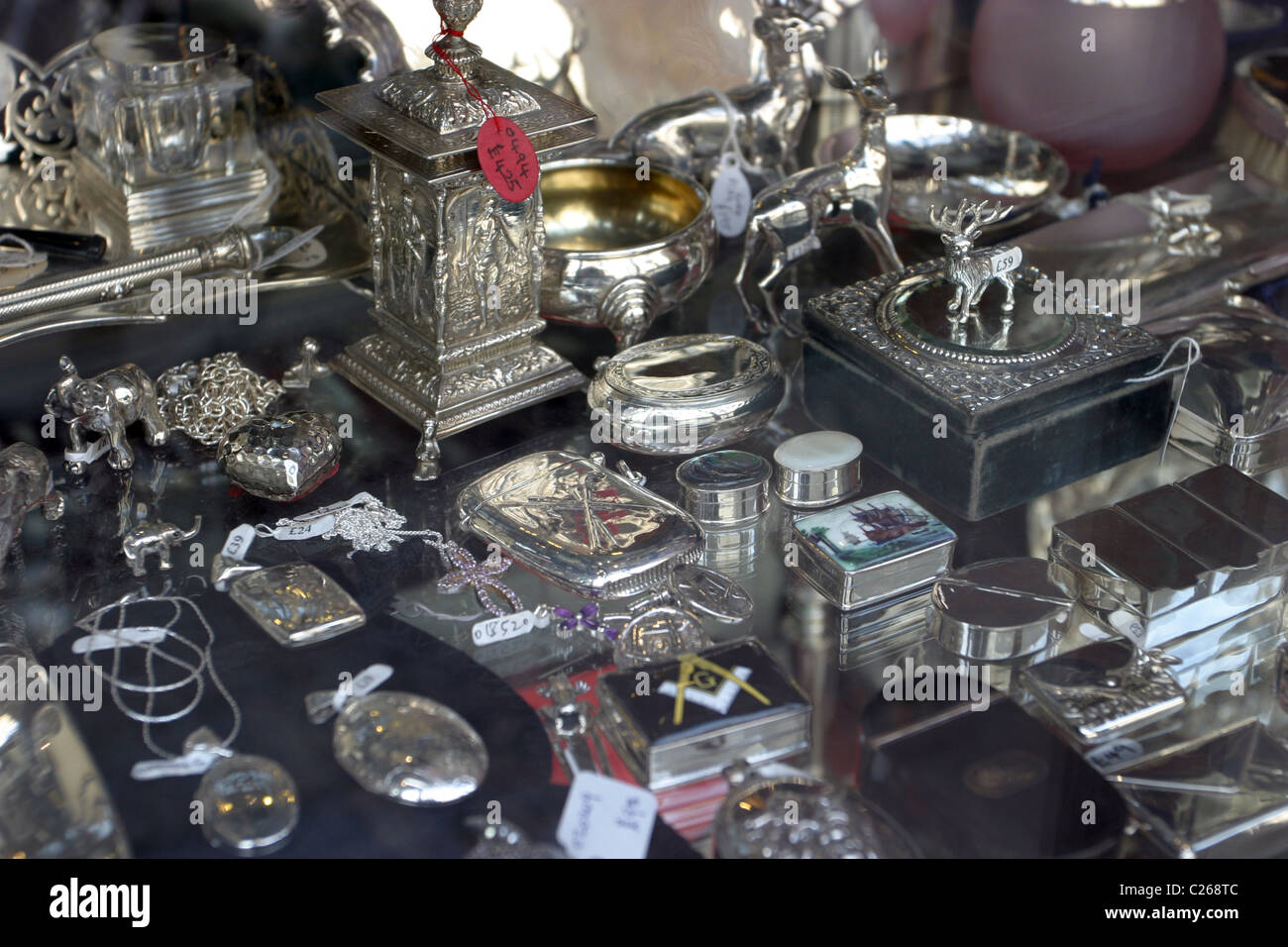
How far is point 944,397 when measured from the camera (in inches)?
47.8

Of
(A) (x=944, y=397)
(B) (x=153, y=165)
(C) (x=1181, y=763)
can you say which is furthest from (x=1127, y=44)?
(B) (x=153, y=165)

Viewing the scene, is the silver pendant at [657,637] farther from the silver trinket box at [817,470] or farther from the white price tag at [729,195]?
the white price tag at [729,195]

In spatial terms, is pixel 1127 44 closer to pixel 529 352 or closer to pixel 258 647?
pixel 529 352

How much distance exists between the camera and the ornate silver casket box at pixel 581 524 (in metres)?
1.15

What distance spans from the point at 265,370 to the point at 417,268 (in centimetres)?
25

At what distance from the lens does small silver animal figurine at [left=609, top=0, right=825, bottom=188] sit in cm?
166

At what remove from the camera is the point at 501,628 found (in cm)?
112

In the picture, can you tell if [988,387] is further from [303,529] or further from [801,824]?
[303,529]

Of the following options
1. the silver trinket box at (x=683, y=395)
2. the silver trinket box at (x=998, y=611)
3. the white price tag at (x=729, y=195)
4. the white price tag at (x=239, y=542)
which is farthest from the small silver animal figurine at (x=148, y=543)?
the white price tag at (x=729, y=195)

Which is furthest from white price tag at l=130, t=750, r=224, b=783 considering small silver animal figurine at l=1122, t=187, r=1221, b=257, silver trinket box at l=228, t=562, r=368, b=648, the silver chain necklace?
small silver animal figurine at l=1122, t=187, r=1221, b=257

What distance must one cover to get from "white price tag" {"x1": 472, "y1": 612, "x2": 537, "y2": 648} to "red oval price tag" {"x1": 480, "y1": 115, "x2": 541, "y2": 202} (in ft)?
1.26

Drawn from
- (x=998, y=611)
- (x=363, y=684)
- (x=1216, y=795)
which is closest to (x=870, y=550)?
(x=998, y=611)

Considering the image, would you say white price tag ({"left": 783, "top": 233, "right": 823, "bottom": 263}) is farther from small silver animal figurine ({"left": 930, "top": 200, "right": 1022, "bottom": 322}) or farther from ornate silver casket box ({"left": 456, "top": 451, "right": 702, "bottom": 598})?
ornate silver casket box ({"left": 456, "top": 451, "right": 702, "bottom": 598})

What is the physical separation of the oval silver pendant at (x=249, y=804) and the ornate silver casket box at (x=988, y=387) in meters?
0.63
